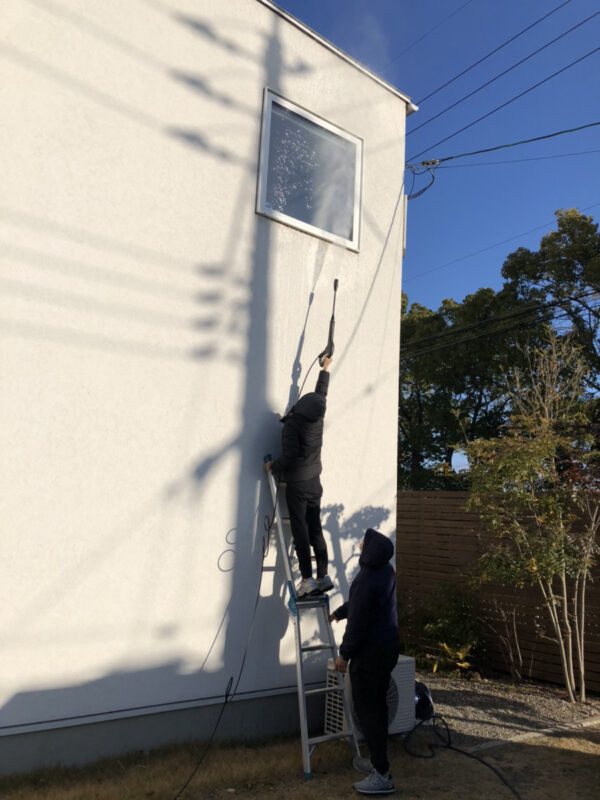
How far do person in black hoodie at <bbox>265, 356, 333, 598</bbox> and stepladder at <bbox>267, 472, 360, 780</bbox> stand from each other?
0.11 m

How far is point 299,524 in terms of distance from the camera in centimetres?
553

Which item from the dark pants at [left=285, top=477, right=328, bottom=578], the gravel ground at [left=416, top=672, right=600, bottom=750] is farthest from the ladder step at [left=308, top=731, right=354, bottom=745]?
the dark pants at [left=285, top=477, right=328, bottom=578]

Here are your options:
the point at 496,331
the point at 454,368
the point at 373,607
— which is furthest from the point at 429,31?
the point at 454,368

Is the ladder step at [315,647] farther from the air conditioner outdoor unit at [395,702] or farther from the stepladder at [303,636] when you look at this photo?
the air conditioner outdoor unit at [395,702]

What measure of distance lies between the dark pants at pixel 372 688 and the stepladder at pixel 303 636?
47 centimetres

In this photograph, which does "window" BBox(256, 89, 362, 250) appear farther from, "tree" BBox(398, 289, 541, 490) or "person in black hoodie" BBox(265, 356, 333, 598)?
"tree" BBox(398, 289, 541, 490)

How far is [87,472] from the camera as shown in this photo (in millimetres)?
4594

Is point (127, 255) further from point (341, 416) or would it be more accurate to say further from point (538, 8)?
point (538, 8)

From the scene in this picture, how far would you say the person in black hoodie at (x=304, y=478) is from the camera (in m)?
5.49

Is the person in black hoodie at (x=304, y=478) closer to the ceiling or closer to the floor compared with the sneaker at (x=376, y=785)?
closer to the ceiling

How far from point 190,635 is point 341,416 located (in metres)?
2.48

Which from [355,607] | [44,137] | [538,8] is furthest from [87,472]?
[538,8]

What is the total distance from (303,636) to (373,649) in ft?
4.25

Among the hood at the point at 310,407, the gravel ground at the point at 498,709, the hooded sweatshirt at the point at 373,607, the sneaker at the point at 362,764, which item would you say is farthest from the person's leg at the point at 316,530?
the gravel ground at the point at 498,709
